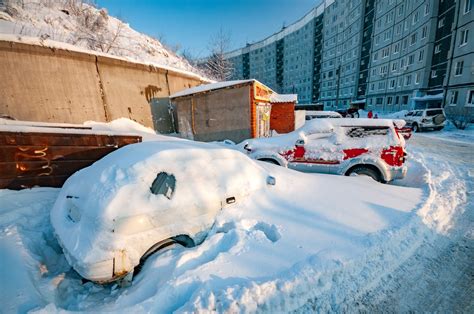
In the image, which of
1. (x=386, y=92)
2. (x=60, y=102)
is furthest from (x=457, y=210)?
(x=386, y=92)

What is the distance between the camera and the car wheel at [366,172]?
225 inches

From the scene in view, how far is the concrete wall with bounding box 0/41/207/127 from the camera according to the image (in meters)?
7.01

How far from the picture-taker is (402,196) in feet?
14.7

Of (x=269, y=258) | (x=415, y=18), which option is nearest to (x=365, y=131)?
(x=269, y=258)

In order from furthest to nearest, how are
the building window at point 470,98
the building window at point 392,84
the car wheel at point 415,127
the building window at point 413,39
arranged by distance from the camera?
the building window at point 392,84 → the building window at point 413,39 → the building window at point 470,98 → the car wheel at point 415,127

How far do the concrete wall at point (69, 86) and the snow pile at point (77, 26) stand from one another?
3.43 ft

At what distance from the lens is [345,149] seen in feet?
18.9

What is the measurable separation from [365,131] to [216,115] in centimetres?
664

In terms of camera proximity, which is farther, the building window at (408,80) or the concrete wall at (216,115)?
the building window at (408,80)

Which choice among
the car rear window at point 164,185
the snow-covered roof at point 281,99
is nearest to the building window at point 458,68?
the snow-covered roof at point 281,99

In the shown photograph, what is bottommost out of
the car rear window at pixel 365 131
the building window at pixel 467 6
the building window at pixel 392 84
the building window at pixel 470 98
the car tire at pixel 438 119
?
the car tire at pixel 438 119

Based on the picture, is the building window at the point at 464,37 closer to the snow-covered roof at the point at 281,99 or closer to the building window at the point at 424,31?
the building window at the point at 424,31

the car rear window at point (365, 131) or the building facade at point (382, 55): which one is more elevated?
the building facade at point (382, 55)

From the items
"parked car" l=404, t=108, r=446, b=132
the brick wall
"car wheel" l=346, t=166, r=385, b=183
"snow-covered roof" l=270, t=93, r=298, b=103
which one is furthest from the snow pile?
"parked car" l=404, t=108, r=446, b=132
